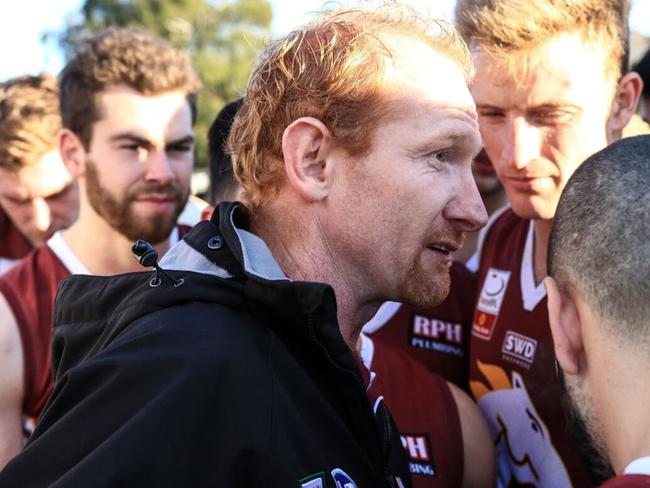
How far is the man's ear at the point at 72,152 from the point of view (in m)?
4.20

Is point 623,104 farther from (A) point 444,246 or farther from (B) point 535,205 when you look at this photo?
(A) point 444,246

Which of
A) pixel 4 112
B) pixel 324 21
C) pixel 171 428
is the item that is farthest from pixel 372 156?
pixel 4 112

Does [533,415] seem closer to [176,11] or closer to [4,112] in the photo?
[4,112]

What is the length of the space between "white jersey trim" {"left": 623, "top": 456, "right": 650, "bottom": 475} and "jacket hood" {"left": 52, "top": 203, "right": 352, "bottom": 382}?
58 cm

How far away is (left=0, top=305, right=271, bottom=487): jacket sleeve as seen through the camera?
154 cm

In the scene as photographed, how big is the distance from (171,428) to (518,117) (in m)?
1.88

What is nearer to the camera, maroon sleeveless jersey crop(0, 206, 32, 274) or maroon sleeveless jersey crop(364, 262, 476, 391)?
maroon sleeveless jersey crop(364, 262, 476, 391)

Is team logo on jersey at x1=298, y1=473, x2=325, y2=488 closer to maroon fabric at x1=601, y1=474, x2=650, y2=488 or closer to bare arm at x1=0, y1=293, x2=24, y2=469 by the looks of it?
maroon fabric at x1=601, y1=474, x2=650, y2=488

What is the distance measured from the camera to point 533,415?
304cm

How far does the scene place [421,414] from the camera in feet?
8.64

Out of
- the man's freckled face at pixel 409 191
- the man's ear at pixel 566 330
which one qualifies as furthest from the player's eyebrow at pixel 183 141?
the man's ear at pixel 566 330

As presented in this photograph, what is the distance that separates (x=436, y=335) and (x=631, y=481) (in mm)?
1896

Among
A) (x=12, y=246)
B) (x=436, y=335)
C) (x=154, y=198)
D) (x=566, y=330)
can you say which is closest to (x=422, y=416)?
(x=566, y=330)

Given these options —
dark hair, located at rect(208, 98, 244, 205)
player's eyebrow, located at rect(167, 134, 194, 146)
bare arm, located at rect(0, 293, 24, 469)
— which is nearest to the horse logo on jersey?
dark hair, located at rect(208, 98, 244, 205)
